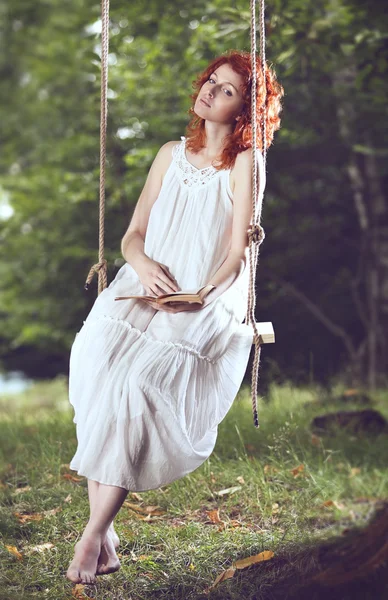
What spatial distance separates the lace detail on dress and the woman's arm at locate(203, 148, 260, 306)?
0.34ft

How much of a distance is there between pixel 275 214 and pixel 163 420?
14.2 ft

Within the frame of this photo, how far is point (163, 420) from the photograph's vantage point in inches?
96.7

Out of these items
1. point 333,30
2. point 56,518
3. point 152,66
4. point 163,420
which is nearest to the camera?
point 163,420

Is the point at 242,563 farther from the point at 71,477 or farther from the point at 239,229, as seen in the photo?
the point at 239,229

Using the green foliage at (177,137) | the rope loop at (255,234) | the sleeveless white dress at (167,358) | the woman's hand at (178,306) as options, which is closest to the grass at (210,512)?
the sleeveless white dress at (167,358)

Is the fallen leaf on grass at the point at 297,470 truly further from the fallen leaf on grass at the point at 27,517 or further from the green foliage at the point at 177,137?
the green foliage at the point at 177,137

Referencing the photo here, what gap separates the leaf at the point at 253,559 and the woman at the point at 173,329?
451 mm

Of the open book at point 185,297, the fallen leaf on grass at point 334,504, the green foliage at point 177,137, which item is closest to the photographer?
the open book at point 185,297

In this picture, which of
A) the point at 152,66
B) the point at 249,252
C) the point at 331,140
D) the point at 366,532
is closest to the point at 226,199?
the point at 249,252

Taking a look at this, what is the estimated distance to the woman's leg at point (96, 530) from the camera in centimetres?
238

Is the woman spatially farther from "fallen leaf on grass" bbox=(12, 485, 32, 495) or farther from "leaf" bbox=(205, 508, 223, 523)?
"fallen leaf on grass" bbox=(12, 485, 32, 495)

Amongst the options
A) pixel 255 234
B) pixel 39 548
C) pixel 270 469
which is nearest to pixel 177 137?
pixel 270 469

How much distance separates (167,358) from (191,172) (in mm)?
669

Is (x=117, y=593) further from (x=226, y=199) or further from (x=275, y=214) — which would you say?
(x=275, y=214)
